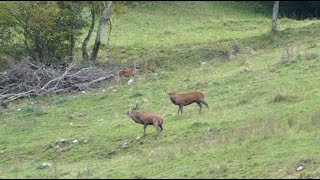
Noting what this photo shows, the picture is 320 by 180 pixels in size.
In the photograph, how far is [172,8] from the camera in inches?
1729

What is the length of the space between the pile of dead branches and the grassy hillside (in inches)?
19.9

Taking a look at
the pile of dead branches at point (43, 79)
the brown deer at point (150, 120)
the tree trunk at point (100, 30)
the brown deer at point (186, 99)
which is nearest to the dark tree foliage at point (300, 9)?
the tree trunk at point (100, 30)

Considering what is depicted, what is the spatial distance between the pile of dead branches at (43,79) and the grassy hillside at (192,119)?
19.9 inches

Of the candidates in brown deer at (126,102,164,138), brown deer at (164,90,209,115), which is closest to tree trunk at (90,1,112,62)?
brown deer at (164,90,209,115)

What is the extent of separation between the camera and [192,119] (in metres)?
18.0

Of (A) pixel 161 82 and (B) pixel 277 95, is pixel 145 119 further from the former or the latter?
(A) pixel 161 82

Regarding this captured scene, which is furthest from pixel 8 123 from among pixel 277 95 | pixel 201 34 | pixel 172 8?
pixel 172 8

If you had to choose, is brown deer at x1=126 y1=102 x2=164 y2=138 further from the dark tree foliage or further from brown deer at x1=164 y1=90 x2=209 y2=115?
the dark tree foliage

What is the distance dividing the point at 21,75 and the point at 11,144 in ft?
24.9

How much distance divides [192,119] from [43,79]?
29.2 ft

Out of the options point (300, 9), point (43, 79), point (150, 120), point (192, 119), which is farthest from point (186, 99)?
point (300, 9)

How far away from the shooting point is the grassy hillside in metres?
13.6

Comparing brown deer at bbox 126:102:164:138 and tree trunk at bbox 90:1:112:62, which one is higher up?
brown deer at bbox 126:102:164:138

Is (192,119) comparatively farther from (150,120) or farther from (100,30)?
(100,30)
